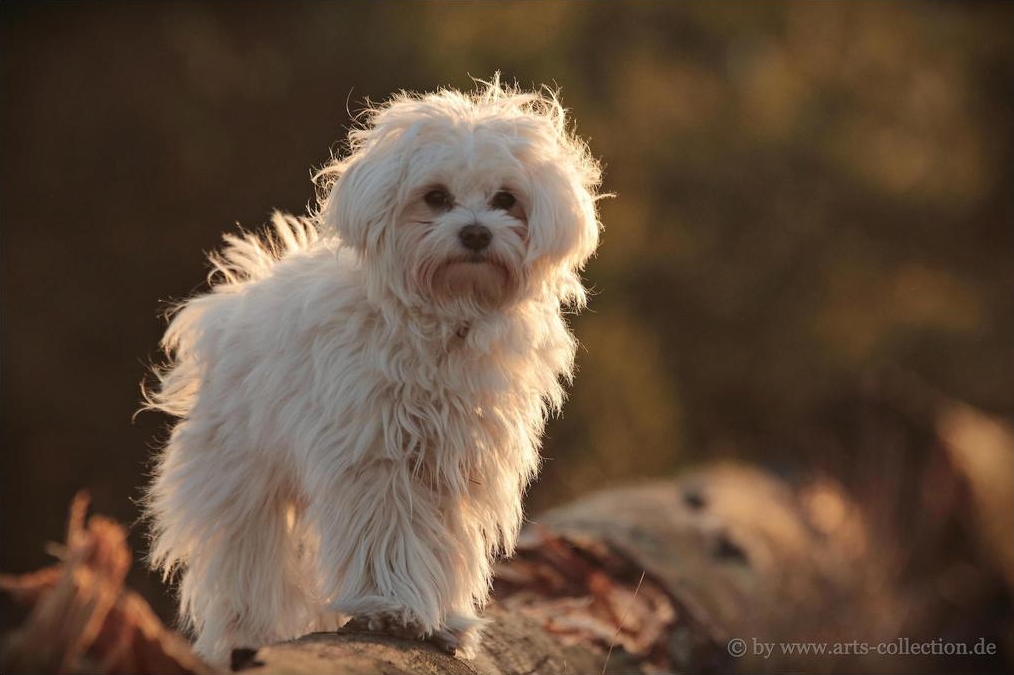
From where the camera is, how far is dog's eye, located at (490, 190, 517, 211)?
5.15m

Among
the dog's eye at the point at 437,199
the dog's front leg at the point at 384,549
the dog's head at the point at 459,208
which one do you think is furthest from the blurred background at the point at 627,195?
the dog's eye at the point at 437,199

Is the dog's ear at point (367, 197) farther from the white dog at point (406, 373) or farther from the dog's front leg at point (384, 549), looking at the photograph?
the dog's front leg at point (384, 549)

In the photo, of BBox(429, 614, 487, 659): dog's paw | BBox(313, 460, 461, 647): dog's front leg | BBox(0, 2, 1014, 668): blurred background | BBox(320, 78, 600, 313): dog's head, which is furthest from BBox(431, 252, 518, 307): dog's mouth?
BBox(0, 2, 1014, 668): blurred background

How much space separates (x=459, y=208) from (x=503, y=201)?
8.3 inches

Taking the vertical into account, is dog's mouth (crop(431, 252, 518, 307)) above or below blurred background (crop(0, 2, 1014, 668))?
below

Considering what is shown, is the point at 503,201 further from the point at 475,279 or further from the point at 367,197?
the point at 367,197

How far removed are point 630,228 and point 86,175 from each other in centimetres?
720

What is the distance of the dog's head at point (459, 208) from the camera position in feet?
16.4

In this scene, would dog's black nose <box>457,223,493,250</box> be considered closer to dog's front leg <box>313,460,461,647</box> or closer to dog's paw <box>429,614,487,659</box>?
dog's front leg <box>313,460,461,647</box>

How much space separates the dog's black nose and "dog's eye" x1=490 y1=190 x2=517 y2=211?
0.22 m

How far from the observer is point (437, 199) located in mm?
5102

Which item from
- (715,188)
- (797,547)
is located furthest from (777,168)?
(797,547)

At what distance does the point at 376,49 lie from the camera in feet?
49.4

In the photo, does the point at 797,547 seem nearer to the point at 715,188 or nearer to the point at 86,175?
the point at 86,175
